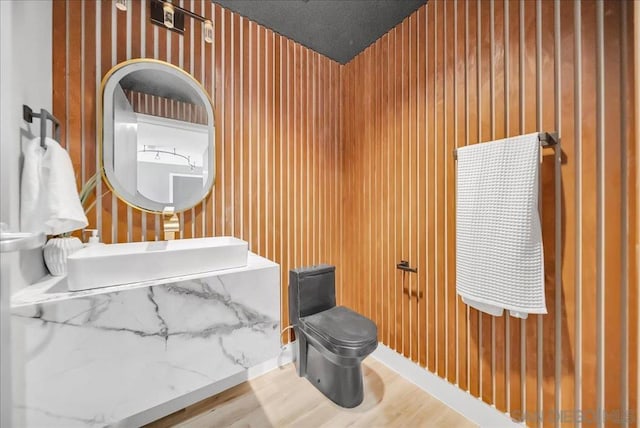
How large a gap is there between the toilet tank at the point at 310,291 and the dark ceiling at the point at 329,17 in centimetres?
173

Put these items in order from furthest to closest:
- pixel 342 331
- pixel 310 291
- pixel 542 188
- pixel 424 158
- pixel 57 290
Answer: pixel 310 291 → pixel 424 158 → pixel 342 331 → pixel 542 188 → pixel 57 290

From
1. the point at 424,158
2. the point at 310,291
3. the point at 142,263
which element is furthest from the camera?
the point at 310,291

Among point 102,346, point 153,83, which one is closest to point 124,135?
point 153,83

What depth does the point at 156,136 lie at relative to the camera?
1445 mm

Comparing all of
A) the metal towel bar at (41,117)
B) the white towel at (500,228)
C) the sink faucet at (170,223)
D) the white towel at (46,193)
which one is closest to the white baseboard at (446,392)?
the white towel at (500,228)

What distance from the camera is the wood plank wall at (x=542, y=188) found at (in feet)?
3.24

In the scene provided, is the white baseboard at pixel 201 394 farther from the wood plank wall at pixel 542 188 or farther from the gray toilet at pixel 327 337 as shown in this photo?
the wood plank wall at pixel 542 188

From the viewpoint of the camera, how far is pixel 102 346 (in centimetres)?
88

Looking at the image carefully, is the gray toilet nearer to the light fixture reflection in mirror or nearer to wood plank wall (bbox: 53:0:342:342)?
wood plank wall (bbox: 53:0:342:342)

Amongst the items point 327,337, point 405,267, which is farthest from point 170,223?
point 405,267

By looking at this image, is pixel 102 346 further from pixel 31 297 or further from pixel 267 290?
pixel 267 290

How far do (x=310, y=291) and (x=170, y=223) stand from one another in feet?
3.25

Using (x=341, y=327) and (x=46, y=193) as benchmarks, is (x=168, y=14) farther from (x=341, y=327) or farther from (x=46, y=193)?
(x=341, y=327)

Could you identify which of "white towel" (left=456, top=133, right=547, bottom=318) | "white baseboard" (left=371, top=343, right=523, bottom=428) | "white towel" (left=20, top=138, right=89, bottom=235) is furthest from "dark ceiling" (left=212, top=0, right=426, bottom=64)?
"white baseboard" (left=371, top=343, right=523, bottom=428)
